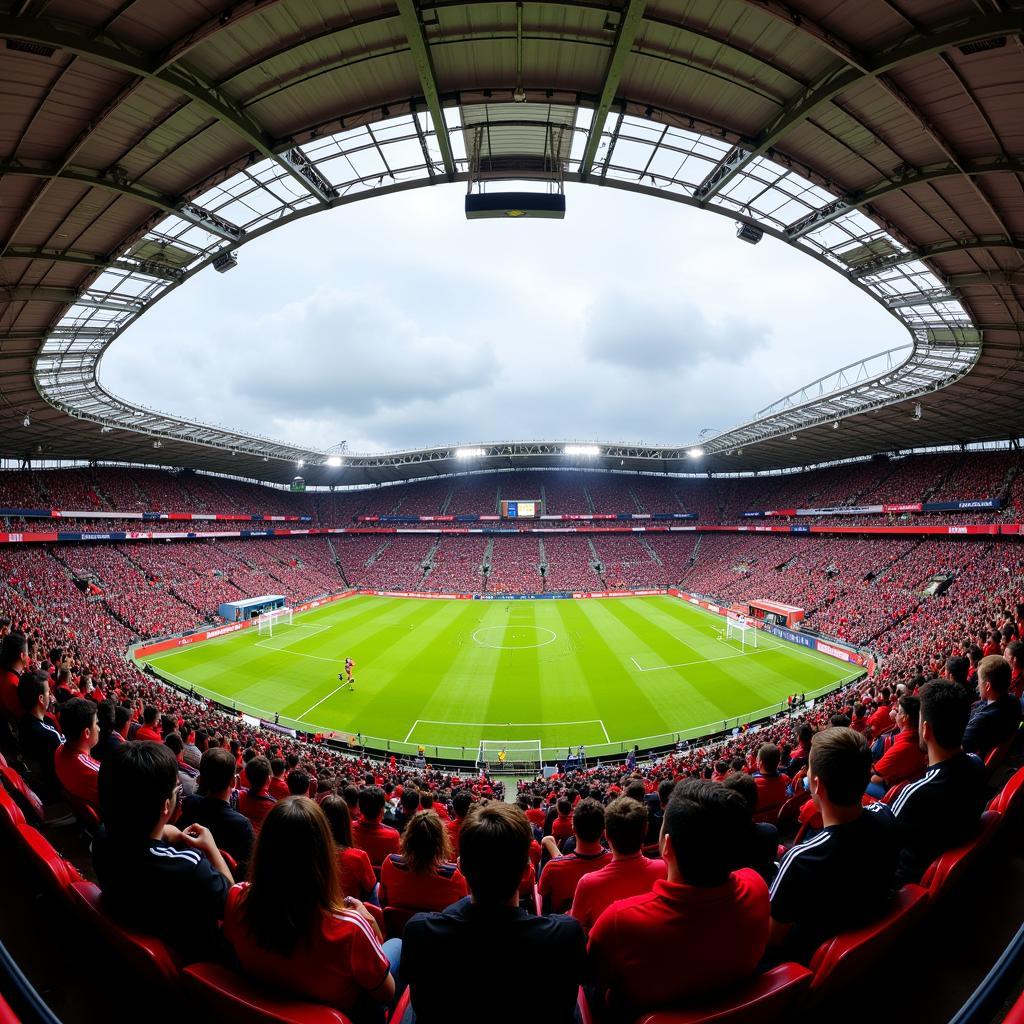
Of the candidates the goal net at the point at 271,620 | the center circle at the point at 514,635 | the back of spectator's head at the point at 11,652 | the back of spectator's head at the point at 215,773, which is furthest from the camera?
the goal net at the point at 271,620

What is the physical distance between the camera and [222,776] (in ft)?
14.3

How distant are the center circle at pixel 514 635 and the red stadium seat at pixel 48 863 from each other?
101ft

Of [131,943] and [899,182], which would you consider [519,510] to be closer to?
[899,182]

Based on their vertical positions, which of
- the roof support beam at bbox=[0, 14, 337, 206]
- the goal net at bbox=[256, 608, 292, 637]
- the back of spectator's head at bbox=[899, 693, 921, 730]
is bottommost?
the goal net at bbox=[256, 608, 292, 637]

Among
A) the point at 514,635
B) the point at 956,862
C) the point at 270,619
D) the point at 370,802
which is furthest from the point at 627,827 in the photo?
the point at 270,619

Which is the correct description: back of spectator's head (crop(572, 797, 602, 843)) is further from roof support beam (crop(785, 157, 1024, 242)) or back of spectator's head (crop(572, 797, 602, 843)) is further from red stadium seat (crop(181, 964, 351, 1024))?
roof support beam (crop(785, 157, 1024, 242))

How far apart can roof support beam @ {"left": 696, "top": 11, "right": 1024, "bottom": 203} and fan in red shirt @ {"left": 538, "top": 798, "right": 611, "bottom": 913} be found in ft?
39.5

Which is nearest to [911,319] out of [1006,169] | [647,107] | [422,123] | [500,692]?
[1006,169]

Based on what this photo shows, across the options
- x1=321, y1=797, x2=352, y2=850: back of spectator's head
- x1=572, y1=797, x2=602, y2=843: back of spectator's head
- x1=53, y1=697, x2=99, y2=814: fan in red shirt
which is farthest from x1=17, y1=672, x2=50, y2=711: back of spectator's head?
x1=572, y1=797, x2=602, y2=843: back of spectator's head

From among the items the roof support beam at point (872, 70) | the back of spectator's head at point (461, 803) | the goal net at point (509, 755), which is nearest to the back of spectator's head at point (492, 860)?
the back of spectator's head at point (461, 803)

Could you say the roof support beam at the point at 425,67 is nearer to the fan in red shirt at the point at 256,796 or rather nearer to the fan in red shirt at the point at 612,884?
the fan in red shirt at the point at 256,796

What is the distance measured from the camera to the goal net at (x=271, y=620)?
3725 centimetres

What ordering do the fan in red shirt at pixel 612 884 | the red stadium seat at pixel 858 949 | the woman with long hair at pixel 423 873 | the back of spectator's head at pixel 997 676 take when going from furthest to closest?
the back of spectator's head at pixel 997 676 → the woman with long hair at pixel 423 873 → the fan in red shirt at pixel 612 884 → the red stadium seat at pixel 858 949

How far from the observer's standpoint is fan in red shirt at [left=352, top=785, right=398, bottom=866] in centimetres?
555
